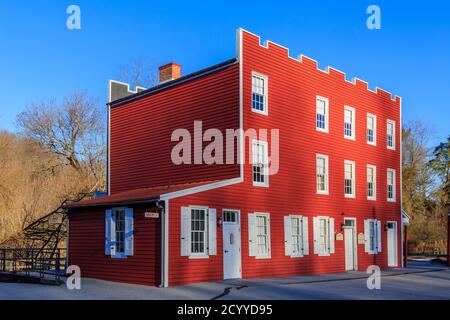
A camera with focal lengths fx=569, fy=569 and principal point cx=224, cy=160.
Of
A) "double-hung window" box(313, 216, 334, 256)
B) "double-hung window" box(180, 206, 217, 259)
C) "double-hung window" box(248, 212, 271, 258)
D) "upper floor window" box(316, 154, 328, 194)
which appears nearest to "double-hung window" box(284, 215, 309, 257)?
"double-hung window" box(313, 216, 334, 256)

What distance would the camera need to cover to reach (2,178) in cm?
3225

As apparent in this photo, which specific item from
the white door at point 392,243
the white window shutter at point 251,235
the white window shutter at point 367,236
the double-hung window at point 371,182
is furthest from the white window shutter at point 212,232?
the white door at point 392,243

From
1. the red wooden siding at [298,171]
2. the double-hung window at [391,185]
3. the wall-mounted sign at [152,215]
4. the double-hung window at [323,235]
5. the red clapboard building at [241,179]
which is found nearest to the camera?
the wall-mounted sign at [152,215]

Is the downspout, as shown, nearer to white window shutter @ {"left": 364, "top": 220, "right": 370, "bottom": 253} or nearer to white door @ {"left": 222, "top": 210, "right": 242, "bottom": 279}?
white door @ {"left": 222, "top": 210, "right": 242, "bottom": 279}

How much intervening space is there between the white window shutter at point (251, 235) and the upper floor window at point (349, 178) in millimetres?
6968

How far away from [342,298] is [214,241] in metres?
5.72

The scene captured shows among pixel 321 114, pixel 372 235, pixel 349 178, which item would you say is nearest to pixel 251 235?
pixel 321 114

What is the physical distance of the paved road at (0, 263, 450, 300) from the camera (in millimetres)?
15406

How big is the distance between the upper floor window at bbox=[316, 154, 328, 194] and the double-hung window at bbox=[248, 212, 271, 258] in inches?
158

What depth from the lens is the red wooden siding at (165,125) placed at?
2148 centimetres

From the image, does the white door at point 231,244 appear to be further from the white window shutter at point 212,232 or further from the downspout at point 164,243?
the downspout at point 164,243

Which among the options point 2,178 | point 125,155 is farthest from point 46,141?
point 125,155

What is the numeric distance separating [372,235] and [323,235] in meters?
4.26
